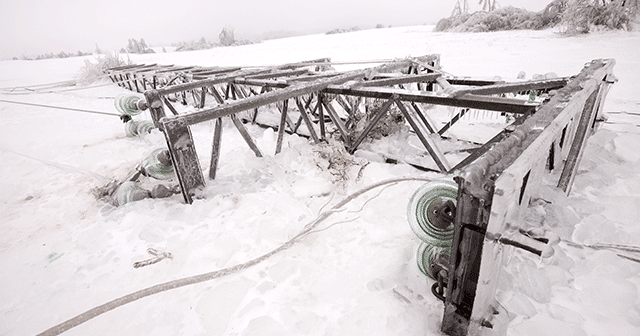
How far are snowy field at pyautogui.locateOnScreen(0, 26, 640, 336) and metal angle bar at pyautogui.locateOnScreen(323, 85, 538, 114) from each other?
1.03m

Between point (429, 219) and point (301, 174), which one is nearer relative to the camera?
point (429, 219)

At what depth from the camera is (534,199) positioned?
238 cm

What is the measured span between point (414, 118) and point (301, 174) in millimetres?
1728

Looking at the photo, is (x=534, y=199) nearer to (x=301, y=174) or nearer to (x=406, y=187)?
(x=406, y=187)

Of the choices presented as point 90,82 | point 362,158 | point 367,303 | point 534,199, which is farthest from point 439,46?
point 90,82

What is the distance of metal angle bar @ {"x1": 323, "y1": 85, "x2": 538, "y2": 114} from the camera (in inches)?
113

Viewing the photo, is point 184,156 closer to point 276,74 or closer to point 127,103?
point 276,74

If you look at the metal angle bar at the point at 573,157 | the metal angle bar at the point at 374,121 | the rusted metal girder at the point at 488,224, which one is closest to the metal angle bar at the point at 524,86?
the metal angle bar at the point at 573,157

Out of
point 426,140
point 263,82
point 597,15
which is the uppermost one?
point 597,15

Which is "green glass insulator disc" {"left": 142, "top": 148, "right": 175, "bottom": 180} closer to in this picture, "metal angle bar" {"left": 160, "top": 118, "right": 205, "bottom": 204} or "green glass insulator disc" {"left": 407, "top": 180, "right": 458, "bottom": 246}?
"metal angle bar" {"left": 160, "top": 118, "right": 205, "bottom": 204}

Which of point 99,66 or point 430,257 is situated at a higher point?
point 99,66

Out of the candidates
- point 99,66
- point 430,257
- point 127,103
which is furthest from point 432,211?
point 99,66

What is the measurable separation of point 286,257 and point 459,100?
2.60 metres

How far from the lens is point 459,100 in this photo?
314cm
